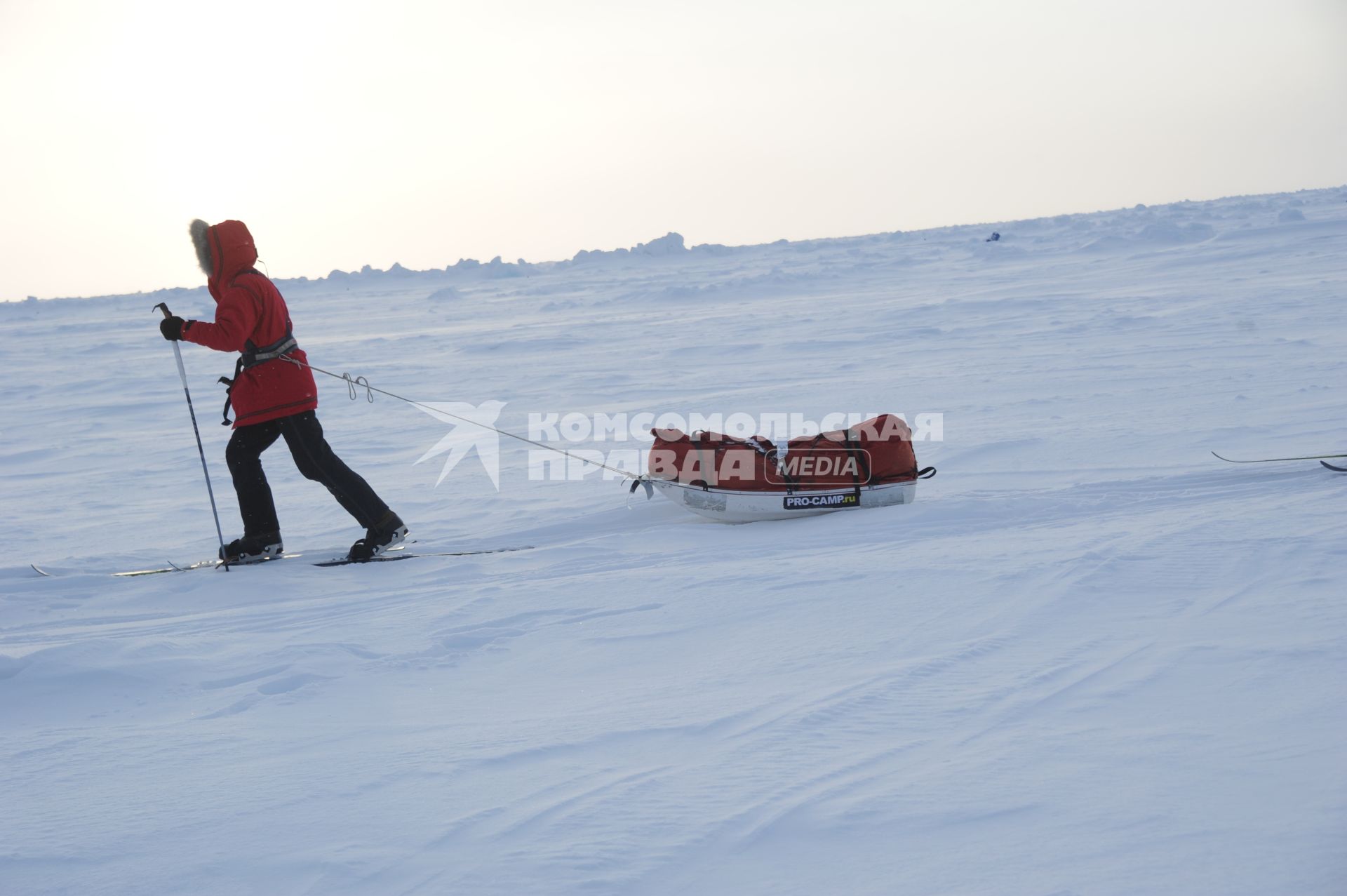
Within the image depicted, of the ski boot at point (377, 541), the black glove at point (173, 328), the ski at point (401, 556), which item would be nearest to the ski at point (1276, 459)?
the ski at point (401, 556)

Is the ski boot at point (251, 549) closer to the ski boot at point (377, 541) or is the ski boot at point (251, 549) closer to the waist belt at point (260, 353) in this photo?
the ski boot at point (377, 541)

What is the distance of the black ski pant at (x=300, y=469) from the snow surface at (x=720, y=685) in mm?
284

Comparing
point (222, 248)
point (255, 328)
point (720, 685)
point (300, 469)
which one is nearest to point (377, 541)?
point (300, 469)

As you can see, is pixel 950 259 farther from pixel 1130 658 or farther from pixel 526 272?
pixel 1130 658

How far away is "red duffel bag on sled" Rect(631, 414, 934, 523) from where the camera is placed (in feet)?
15.3

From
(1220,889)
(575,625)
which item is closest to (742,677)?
(575,625)

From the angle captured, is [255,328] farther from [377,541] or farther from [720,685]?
[720,685]

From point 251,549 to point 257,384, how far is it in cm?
76

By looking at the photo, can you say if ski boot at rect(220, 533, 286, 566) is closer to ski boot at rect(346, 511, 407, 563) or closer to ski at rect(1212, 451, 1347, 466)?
ski boot at rect(346, 511, 407, 563)

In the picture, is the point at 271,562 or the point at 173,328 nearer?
the point at 173,328

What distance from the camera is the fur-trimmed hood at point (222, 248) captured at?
13.4ft

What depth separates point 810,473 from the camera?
15.4ft

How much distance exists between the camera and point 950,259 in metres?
28.3

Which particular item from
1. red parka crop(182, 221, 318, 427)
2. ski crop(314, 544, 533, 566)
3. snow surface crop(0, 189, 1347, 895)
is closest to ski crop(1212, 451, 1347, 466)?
snow surface crop(0, 189, 1347, 895)
